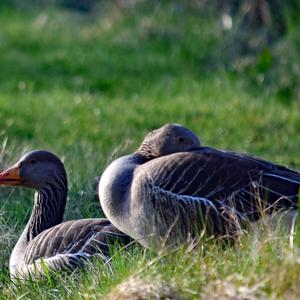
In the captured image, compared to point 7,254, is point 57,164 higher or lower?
higher

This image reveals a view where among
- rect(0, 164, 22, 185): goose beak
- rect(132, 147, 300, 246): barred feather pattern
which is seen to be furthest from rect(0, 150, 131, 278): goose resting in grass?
rect(132, 147, 300, 246): barred feather pattern

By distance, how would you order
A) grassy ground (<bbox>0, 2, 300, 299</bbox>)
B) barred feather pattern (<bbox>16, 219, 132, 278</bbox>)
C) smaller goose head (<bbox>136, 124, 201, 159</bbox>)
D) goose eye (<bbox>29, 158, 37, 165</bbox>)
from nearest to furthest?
grassy ground (<bbox>0, 2, 300, 299</bbox>) → barred feather pattern (<bbox>16, 219, 132, 278</bbox>) → smaller goose head (<bbox>136, 124, 201, 159</bbox>) → goose eye (<bbox>29, 158, 37, 165</bbox>)

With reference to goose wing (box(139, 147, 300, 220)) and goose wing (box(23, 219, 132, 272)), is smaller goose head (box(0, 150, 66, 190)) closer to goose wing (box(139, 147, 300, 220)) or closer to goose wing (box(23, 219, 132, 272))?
goose wing (box(23, 219, 132, 272))

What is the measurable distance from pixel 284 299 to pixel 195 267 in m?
0.76

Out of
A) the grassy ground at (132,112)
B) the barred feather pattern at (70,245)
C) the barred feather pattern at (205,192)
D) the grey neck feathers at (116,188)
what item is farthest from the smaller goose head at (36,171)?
the barred feather pattern at (205,192)

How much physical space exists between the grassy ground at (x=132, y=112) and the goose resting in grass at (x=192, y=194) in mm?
628

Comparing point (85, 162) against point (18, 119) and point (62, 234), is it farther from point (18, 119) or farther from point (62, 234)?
point (18, 119)

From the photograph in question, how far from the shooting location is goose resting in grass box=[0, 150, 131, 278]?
776 cm

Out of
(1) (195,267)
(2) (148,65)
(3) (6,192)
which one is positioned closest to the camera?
(1) (195,267)

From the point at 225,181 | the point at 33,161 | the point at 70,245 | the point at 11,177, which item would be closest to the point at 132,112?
the point at 33,161

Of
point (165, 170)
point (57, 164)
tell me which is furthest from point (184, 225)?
point (57, 164)

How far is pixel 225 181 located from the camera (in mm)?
7652

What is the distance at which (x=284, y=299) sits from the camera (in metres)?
5.45

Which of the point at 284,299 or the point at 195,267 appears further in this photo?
the point at 195,267
